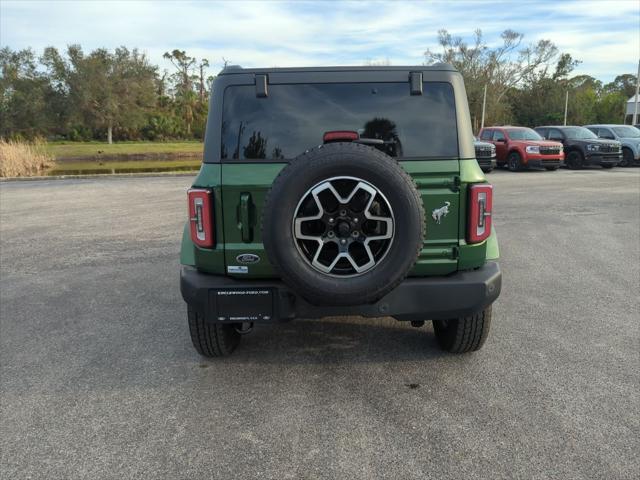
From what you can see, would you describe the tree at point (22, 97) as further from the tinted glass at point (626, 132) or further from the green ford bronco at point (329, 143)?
the green ford bronco at point (329, 143)

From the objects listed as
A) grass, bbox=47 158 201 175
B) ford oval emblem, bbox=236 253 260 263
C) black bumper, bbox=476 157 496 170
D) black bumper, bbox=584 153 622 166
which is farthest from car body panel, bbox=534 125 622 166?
ford oval emblem, bbox=236 253 260 263

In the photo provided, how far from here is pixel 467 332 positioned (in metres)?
3.96

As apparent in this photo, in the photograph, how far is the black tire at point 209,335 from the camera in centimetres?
392

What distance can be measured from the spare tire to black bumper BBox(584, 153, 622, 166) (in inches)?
816

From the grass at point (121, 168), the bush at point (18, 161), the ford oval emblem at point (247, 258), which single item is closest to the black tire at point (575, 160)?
the grass at point (121, 168)

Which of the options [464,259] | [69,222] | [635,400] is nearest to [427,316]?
[464,259]

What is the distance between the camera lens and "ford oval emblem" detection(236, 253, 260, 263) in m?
3.54

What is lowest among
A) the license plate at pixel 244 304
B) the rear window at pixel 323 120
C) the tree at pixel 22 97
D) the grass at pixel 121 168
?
the license plate at pixel 244 304

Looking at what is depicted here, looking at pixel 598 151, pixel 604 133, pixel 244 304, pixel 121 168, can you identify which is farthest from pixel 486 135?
pixel 244 304

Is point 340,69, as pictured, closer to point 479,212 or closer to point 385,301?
point 479,212

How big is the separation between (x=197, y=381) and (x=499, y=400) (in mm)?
2054

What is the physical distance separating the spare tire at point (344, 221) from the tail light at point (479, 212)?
512 mm

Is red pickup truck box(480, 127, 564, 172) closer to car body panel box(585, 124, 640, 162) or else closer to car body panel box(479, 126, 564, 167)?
car body panel box(479, 126, 564, 167)

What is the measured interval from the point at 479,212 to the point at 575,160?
68.2ft
